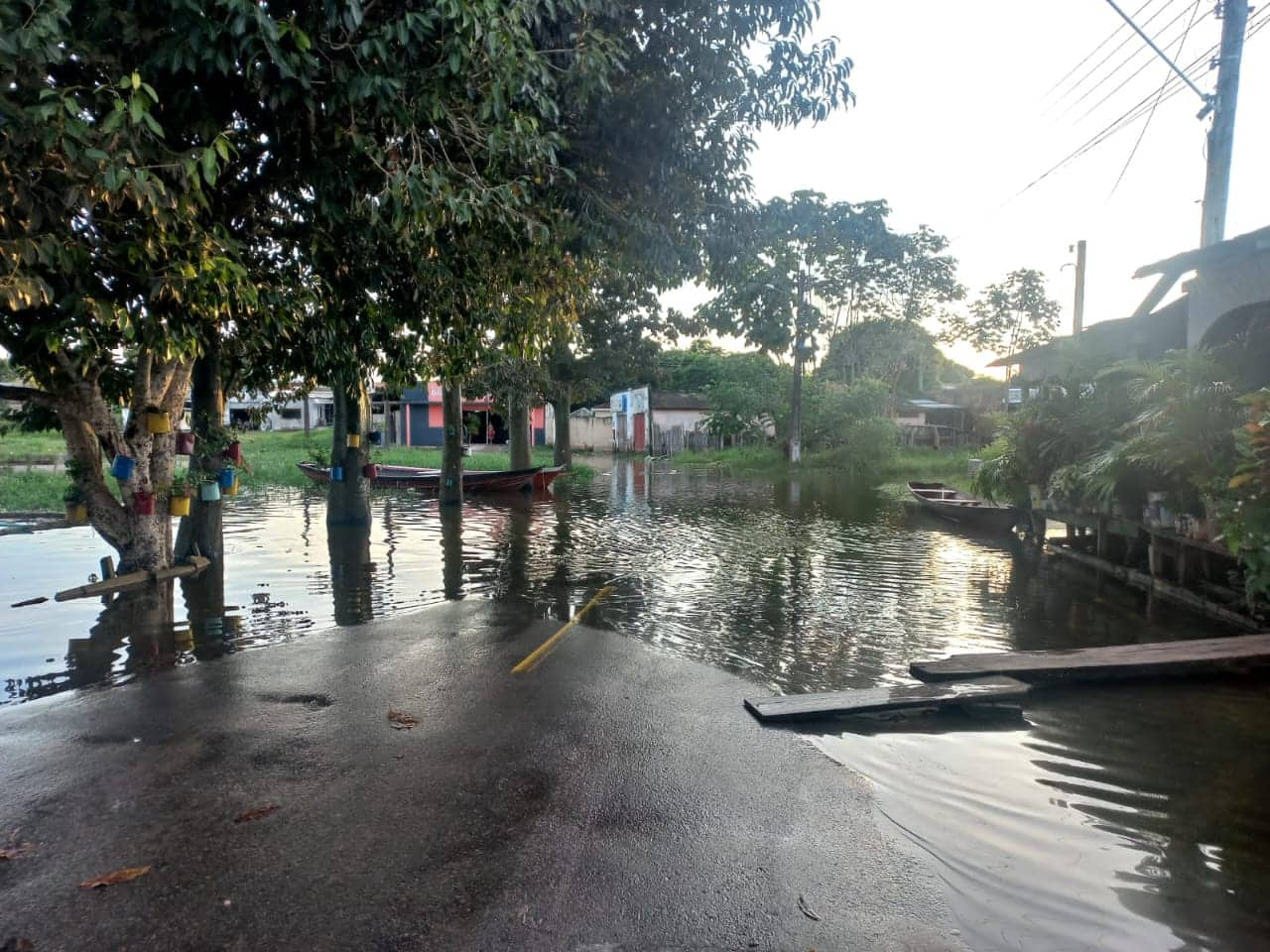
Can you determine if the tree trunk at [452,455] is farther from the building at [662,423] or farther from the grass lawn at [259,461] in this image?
the building at [662,423]

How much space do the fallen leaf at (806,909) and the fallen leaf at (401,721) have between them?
2923 millimetres

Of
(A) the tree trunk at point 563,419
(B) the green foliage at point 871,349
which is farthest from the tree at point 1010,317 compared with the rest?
(A) the tree trunk at point 563,419

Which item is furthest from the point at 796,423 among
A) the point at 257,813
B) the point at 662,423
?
the point at 257,813

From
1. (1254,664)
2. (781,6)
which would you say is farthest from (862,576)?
(781,6)

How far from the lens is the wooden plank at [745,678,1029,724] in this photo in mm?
5699

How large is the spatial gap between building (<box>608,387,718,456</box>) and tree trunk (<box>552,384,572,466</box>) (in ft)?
46.2

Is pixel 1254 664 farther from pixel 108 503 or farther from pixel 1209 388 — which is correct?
pixel 108 503

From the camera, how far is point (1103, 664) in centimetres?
654

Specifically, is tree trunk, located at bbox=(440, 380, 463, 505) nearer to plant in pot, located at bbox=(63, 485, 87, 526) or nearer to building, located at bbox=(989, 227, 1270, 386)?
plant in pot, located at bbox=(63, 485, 87, 526)

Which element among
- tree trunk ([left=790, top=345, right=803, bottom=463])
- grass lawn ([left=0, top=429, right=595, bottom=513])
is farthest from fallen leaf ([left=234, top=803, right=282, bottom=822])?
tree trunk ([left=790, top=345, right=803, bottom=463])

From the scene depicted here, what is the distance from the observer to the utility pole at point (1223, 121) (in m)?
11.9

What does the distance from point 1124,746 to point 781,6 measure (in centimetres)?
691

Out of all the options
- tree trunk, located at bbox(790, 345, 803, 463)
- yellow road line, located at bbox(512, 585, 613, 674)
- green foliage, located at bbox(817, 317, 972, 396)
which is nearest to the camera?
yellow road line, located at bbox(512, 585, 613, 674)

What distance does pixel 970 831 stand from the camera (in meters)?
4.15
